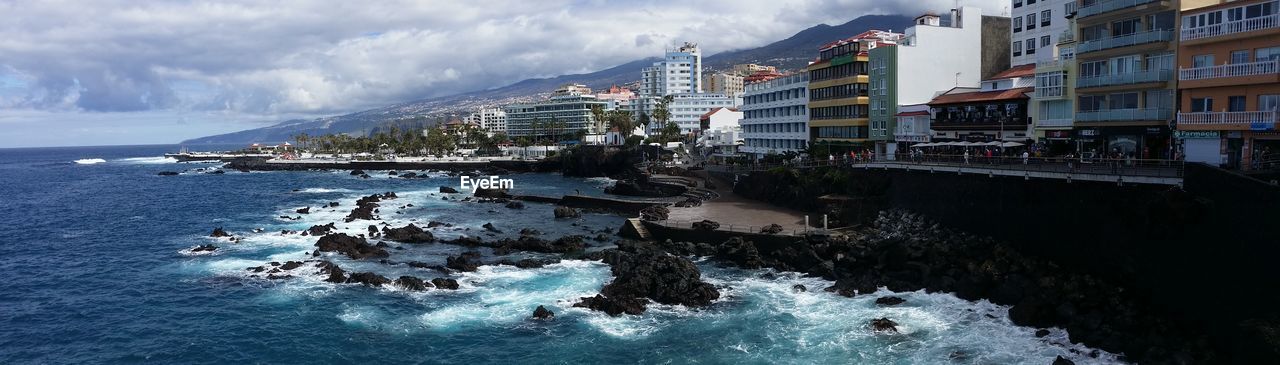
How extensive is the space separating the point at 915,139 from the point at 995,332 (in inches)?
1390

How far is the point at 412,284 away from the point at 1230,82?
38.0 meters

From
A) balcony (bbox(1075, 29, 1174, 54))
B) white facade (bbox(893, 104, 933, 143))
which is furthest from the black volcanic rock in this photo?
balcony (bbox(1075, 29, 1174, 54))

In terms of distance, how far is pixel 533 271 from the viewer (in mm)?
43844

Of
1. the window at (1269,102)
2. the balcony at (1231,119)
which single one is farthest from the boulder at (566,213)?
the window at (1269,102)

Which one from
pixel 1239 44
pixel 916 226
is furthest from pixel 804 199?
pixel 1239 44

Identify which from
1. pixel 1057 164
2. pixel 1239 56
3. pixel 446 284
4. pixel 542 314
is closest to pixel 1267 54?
pixel 1239 56

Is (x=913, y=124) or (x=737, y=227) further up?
(x=913, y=124)

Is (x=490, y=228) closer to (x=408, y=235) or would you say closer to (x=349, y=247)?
(x=408, y=235)

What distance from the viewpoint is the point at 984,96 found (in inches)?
2168

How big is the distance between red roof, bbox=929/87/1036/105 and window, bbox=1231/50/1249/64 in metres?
19.9

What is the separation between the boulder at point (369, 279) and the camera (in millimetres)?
40594

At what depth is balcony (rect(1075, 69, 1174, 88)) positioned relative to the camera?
36.4m

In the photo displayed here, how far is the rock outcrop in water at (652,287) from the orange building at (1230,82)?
2197 centimetres

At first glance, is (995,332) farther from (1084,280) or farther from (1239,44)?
(1239,44)
